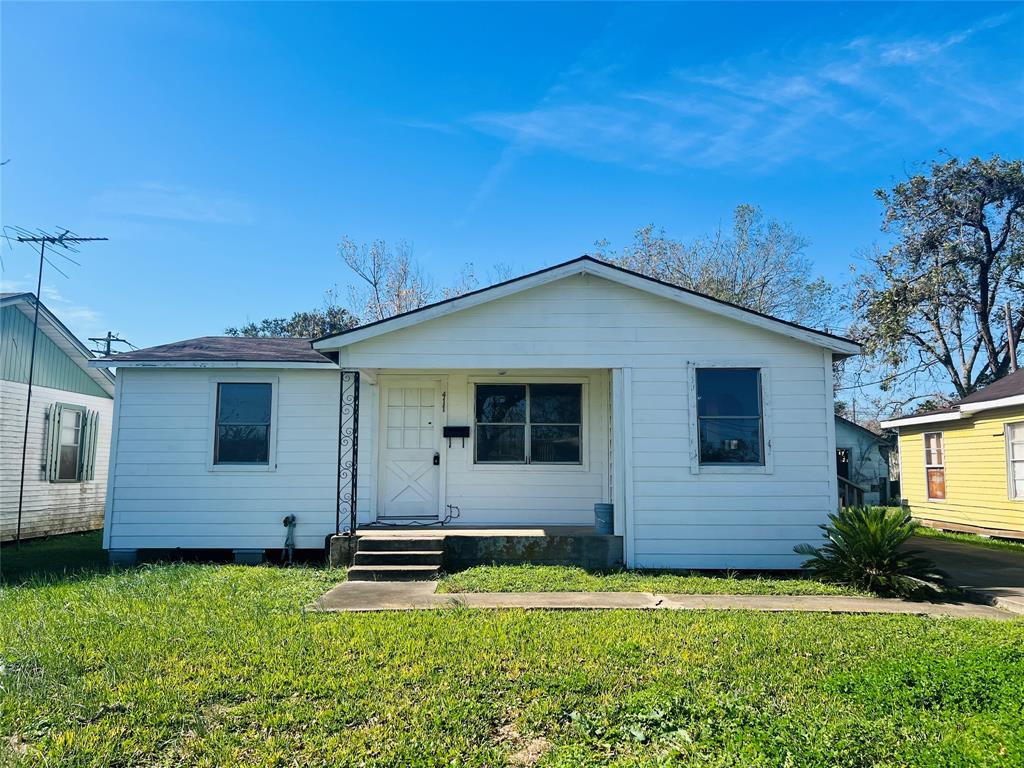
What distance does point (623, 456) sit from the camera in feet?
29.8

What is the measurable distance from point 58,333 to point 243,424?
24.1ft

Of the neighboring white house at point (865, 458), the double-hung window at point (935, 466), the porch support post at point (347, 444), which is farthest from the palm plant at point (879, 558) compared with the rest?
the neighboring white house at point (865, 458)

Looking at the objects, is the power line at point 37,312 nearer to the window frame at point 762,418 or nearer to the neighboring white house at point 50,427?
the neighboring white house at point 50,427

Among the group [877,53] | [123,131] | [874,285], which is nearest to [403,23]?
[123,131]

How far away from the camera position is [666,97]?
13172mm

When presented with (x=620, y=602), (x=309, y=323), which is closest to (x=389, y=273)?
(x=309, y=323)

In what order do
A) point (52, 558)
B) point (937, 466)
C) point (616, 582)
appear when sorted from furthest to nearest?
1. point (937, 466)
2. point (52, 558)
3. point (616, 582)

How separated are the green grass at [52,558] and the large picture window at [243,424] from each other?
2.27m

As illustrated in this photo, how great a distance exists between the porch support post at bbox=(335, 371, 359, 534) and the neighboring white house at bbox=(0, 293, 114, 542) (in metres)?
7.42

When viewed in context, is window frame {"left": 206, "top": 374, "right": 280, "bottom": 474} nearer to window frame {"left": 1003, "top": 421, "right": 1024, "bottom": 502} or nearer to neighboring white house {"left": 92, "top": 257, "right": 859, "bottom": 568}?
neighboring white house {"left": 92, "top": 257, "right": 859, "bottom": 568}

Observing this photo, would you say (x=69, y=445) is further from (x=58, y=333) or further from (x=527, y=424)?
(x=527, y=424)

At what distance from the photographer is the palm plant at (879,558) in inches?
291

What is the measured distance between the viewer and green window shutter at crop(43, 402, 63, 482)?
46.6 feet

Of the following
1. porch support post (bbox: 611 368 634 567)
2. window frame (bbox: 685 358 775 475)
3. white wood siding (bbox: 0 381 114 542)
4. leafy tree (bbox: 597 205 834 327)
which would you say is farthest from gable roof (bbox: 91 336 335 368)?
leafy tree (bbox: 597 205 834 327)
